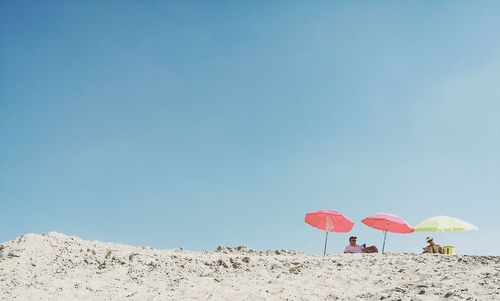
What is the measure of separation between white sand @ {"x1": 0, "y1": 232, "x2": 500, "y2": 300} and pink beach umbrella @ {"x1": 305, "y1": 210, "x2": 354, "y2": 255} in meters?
3.64

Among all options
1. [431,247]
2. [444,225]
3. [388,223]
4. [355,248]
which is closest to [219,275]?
[355,248]

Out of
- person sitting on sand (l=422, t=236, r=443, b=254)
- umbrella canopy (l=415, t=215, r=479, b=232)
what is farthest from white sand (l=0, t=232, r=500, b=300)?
umbrella canopy (l=415, t=215, r=479, b=232)

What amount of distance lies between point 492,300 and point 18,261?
1097 cm

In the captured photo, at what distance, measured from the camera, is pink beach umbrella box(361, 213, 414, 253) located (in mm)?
18375

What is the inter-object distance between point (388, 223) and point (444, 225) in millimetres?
1832

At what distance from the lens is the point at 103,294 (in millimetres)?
11430

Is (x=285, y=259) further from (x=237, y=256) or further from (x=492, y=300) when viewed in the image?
(x=492, y=300)

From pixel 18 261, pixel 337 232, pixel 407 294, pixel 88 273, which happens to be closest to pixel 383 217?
pixel 337 232

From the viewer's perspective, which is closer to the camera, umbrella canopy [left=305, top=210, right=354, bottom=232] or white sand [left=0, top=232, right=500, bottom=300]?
white sand [left=0, top=232, right=500, bottom=300]

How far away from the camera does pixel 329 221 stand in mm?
18750

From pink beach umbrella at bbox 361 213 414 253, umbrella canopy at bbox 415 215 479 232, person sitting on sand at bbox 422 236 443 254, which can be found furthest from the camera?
pink beach umbrella at bbox 361 213 414 253

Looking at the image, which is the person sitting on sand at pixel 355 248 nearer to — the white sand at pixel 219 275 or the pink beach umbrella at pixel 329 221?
the pink beach umbrella at pixel 329 221

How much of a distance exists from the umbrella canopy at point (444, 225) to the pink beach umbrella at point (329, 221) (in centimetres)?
255

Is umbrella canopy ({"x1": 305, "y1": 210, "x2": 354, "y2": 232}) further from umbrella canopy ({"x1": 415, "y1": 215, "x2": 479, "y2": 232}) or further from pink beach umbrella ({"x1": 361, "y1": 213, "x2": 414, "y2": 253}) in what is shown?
umbrella canopy ({"x1": 415, "y1": 215, "x2": 479, "y2": 232})
